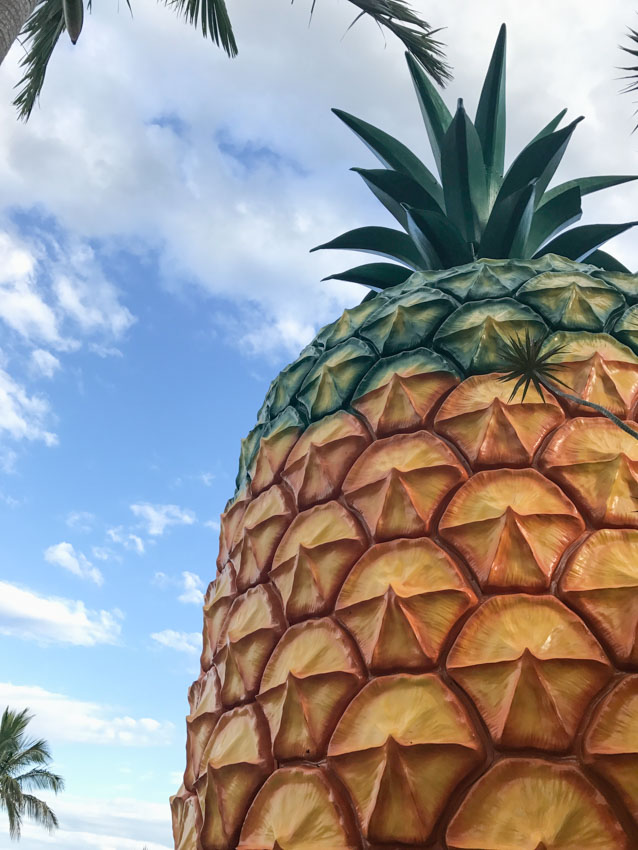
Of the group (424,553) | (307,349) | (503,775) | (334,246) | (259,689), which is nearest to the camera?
(503,775)

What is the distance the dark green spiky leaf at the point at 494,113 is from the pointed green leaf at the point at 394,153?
28 cm

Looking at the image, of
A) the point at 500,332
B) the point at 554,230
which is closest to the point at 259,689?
the point at 500,332

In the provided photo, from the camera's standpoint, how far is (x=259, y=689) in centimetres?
195

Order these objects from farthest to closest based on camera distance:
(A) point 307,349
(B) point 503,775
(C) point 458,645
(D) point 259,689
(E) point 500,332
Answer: (A) point 307,349 → (E) point 500,332 → (D) point 259,689 → (C) point 458,645 → (B) point 503,775

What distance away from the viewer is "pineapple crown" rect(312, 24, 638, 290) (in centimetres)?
282

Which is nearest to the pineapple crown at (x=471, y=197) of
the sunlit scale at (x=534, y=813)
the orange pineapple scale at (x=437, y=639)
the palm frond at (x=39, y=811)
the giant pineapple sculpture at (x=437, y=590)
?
the giant pineapple sculpture at (x=437, y=590)

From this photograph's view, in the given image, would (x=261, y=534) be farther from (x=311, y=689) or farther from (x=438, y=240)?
(x=438, y=240)

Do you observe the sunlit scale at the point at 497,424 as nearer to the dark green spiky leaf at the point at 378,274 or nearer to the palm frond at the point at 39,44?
the dark green spiky leaf at the point at 378,274

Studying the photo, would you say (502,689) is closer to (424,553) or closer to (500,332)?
(424,553)

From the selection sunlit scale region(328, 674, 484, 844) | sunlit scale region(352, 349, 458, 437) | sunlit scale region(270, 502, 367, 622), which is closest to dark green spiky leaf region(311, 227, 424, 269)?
sunlit scale region(352, 349, 458, 437)

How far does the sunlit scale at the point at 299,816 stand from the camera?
1.56m

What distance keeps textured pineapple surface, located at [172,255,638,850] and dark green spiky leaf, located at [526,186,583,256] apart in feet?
1.60

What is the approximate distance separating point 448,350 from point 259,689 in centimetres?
119

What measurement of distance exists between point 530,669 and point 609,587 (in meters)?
0.29
